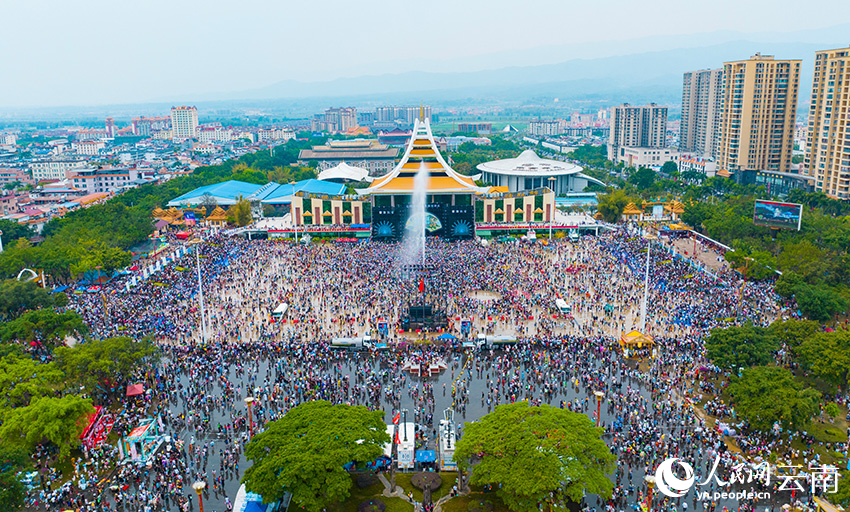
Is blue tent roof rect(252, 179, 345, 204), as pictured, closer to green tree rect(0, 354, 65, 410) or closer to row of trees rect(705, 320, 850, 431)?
green tree rect(0, 354, 65, 410)

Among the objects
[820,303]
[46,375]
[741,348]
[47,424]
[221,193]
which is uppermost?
[221,193]

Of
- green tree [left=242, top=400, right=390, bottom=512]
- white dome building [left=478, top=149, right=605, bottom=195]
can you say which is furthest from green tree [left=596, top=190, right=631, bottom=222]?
green tree [left=242, top=400, right=390, bottom=512]

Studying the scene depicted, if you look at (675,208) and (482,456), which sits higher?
(675,208)

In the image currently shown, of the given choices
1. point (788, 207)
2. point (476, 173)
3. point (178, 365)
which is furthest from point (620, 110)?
point (178, 365)

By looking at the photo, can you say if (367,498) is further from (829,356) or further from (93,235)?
Result: (93,235)

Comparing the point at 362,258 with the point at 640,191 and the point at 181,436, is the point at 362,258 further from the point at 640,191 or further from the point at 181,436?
the point at 640,191

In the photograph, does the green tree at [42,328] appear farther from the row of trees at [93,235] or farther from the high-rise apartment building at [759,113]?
the high-rise apartment building at [759,113]

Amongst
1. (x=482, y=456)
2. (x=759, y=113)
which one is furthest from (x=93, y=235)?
(x=759, y=113)
